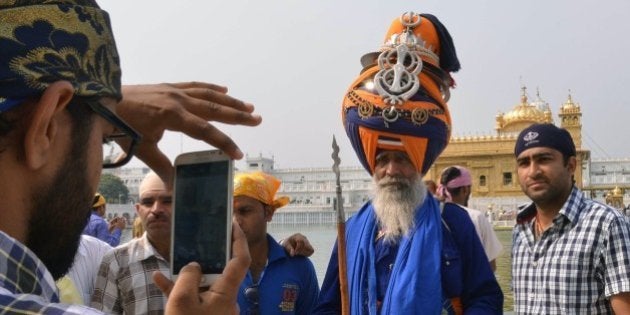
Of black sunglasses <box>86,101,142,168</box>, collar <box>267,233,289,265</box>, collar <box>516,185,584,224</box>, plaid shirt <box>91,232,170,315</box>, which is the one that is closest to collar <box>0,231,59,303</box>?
black sunglasses <box>86,101,142,168</box>

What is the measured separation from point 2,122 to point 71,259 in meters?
0.26

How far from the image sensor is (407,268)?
9.05 feet

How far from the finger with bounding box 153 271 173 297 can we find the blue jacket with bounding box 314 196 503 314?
185 cm

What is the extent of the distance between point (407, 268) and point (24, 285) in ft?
6.65

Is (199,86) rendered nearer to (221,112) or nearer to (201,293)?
(221,112)

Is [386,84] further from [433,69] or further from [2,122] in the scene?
[2,122]

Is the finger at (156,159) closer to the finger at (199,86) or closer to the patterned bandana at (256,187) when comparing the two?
the finger at (199,86)

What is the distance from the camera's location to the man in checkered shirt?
3010mm

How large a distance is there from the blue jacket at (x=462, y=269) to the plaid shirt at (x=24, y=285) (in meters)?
2.02

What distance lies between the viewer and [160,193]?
3.35m

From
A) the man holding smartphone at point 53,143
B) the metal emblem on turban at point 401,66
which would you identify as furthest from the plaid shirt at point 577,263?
the man holding smartphone at point 53,143

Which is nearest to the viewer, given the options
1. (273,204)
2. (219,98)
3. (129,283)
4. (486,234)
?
(219,98)

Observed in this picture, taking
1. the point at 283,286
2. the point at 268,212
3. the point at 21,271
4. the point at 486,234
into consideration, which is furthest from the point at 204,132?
the point at 486,234

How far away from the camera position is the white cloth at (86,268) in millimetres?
3113
